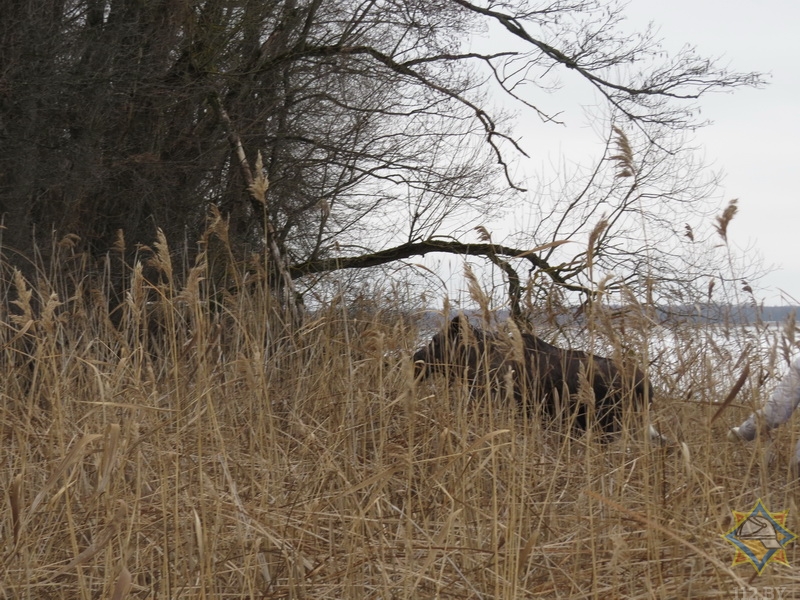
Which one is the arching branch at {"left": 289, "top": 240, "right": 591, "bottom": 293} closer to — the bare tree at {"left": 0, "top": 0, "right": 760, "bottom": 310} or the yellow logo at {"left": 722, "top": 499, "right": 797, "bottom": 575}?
the bare tree at {"left": 0, "top": 0, "right": 760, "bottom": 310}

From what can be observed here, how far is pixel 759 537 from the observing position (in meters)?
2.15

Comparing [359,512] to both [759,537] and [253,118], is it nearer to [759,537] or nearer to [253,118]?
[759,537]

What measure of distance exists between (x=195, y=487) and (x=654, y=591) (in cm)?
140

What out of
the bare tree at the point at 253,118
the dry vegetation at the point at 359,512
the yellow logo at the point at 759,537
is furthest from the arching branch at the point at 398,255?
the yellow logo at the point at 759,537

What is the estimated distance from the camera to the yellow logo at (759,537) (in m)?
2.04

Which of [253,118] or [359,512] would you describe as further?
[253,118]

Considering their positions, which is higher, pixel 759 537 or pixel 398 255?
pixel 398 255

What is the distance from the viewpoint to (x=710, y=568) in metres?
2.11

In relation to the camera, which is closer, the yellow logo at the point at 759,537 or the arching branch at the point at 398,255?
the yellow logo at the point at 759,537

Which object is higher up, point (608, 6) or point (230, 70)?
point (608, 6)

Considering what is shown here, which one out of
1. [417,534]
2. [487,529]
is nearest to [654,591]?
[487,529]

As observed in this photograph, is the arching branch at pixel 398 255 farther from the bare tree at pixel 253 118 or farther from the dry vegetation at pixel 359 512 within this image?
the dry vegetation at pixel 359 512

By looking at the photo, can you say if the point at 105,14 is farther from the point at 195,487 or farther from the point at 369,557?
the point at 369,557

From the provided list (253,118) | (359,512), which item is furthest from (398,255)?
(359,512)
